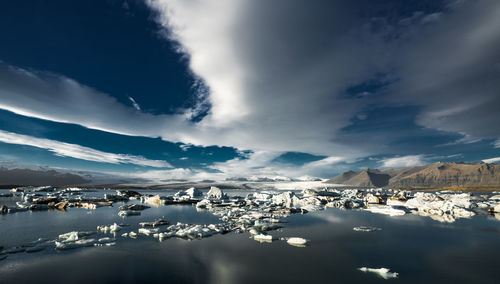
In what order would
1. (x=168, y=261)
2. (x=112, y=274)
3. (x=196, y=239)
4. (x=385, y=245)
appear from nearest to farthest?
(x=112, y=274) < (x=168, y=261) < (x=385, y=245) < (x=196, y=239)

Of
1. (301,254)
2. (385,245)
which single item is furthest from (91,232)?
(385,245)

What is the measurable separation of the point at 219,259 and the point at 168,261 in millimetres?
1898

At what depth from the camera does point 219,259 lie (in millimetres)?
8805

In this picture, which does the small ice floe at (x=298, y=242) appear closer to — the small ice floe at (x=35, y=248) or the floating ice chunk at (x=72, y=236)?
the floating ice chunk at (x=72, y=236)

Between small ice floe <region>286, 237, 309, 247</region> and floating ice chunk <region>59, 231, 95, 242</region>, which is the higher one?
small ice floe <region>286, 237, 309, 247</region>

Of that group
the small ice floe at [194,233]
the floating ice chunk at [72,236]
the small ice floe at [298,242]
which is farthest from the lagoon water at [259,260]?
the floating ice chunk at [72,236]

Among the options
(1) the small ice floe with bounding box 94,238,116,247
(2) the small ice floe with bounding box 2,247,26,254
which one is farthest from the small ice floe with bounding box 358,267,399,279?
(2) the small ice floe with bounding box 2,247,26,254

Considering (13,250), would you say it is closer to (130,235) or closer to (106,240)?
(106,240)

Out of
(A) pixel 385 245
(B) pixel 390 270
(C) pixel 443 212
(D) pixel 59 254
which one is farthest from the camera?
(C) pixel 443 212

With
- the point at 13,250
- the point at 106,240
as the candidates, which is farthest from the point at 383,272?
the point at 13,250

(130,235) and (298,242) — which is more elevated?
(298,242)

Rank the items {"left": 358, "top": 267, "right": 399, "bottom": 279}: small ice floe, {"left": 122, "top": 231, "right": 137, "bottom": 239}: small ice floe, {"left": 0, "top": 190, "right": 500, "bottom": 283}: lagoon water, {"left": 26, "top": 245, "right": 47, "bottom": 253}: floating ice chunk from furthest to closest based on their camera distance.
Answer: {"left": 122, "top": 231, "right": 137, "bottom": 239}: small ice floe
{"left": 26, "top": 245, "right": 47, "bottom": 253}: floating ice chunk
{"left": 358, "top": 267, "right": 399, "bottom": 279}: small ice floe
{"left": 0, "top": 190, "right": 500, "bottom": 283}: lagoon water

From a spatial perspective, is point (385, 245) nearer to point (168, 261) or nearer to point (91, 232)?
point (168, 261)

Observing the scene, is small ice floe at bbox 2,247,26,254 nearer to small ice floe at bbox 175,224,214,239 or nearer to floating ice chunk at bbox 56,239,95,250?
floating ice chunk at bbox 56,239,95,250
